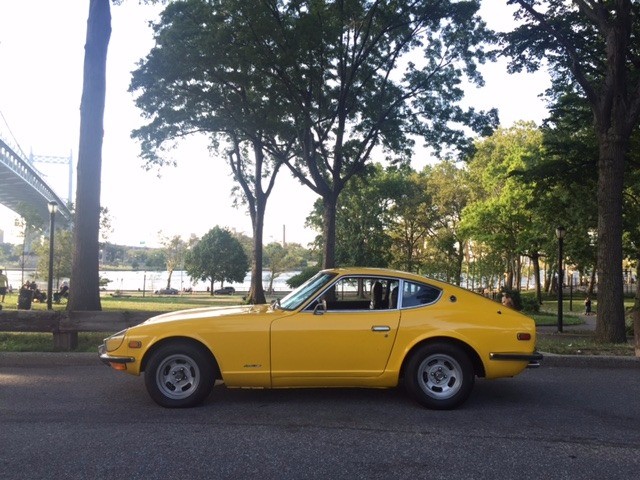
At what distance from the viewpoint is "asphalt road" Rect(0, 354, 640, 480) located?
4.04 metres

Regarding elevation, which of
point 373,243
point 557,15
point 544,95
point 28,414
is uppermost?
point 557,15

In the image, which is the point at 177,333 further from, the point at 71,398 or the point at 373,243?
the point at 373,243

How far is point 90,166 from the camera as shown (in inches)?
435

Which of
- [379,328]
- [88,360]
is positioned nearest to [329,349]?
[379,328]

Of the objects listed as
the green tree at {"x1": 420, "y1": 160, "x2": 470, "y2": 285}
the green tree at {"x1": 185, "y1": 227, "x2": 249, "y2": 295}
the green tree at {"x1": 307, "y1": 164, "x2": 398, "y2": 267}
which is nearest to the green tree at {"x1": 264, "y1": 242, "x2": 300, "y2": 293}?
the green tree at {"x1": 185, "y1": 227, "x2": 249, "y2": 295}

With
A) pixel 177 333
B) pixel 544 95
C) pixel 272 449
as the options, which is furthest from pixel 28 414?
pixel 544 95

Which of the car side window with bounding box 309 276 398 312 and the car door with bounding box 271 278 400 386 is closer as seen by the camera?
the car door with bounding box 271 278 400 386

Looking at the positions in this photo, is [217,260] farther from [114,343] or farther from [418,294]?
[418,294]

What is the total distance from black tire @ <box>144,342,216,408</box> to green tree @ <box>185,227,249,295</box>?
57.1 m

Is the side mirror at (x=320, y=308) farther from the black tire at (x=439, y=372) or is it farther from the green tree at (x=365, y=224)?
the green tree at (x=365, y=224)

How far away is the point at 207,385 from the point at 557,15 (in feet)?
43.2

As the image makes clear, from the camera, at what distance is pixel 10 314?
8.62 metres

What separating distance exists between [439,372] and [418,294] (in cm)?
83

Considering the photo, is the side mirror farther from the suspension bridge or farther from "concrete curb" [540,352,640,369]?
the suspension bridge
